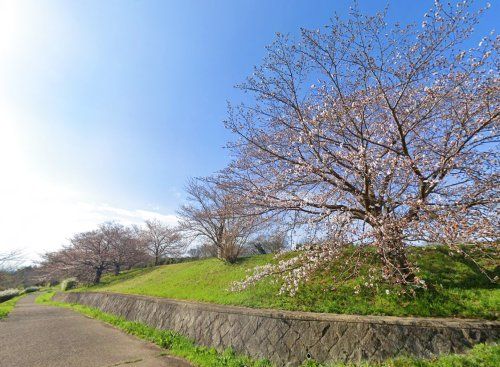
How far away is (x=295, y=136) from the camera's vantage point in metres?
8.31

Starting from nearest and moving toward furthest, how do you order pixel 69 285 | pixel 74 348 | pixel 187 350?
pixel 187 350, pixel 74 348, pixel 69 285

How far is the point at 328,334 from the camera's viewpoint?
6.38 meters

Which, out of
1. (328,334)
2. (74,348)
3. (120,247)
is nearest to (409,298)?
(328,334)

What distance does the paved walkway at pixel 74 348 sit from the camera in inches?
274

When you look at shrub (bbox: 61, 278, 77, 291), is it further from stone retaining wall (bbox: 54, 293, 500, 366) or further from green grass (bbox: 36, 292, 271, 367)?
stone retaining wall (bbox: 54, 293, 500, 366)

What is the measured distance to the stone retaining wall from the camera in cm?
561

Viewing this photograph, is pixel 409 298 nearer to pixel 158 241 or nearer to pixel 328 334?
pixel 328 334

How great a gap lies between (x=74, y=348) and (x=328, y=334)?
695 cm

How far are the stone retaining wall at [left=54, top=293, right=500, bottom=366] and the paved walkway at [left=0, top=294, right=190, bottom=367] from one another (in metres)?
1.41

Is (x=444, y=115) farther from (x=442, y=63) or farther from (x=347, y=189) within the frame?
(x=347, y=189)

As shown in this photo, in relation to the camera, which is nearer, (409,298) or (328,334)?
(328,334)

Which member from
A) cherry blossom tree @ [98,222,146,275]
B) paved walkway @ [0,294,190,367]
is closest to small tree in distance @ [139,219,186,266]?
cherry blossom tree @ [98,222,146,275]

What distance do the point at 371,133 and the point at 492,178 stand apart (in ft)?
9.32

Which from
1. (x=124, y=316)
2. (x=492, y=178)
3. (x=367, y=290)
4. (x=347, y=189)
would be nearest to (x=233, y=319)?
(x=367, y=290)
